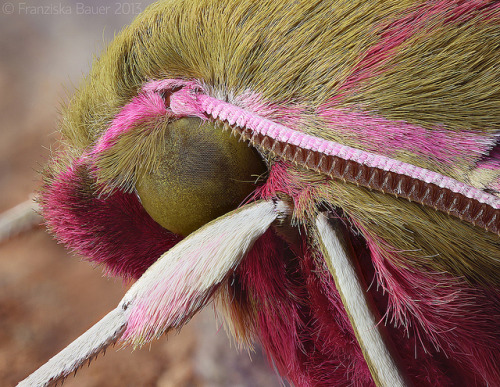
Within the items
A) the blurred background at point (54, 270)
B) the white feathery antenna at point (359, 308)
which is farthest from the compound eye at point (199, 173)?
the blurred background at point (54, 270)

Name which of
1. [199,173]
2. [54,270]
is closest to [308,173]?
[199,173]

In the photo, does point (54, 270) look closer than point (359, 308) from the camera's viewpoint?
No

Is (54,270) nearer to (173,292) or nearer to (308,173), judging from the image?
(173,292)

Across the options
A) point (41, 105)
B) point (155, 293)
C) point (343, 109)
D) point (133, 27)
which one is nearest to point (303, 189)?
point (343, 109)

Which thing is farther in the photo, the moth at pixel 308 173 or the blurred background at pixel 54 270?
the blurred background at pixel 54 270

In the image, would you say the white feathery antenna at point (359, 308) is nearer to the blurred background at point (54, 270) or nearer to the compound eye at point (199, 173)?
the compound eye at point (199, 173)

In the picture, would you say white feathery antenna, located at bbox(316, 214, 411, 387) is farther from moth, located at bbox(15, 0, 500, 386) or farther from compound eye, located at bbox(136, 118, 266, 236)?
compound eye, located at bbox(136, 118, 266, 236)

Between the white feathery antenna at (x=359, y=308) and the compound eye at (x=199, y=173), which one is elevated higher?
the compound eye at (x=199, y=173)
